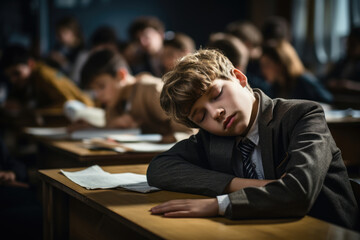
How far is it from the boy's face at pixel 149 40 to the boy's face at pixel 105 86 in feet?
7.68

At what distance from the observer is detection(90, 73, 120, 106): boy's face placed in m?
3.07

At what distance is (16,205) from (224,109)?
121 cm

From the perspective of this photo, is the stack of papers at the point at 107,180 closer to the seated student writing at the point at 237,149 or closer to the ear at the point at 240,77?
the seated student writing at the point at 237,149

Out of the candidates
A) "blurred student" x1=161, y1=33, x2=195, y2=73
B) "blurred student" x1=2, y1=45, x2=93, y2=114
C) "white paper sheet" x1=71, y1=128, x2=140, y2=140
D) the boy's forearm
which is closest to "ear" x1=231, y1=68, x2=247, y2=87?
the boy's forearm

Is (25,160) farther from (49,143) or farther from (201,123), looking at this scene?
(201,123)

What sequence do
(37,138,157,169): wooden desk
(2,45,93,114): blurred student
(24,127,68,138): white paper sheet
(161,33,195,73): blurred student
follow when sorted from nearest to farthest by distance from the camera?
(37,138,157,169): wooden desk → (24,127,68,138): white paper sheet → (161,33,195,73): blurred student → (2,45,93,114): blurred student

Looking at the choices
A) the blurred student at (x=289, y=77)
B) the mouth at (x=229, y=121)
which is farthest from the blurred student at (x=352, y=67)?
the mouth at (x=229, y=121)

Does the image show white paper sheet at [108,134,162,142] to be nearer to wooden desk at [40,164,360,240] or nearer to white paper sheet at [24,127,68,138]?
white paper sheet at [24,127,68,138]

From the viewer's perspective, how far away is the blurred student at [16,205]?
211cm

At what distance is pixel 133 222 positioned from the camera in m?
1.15

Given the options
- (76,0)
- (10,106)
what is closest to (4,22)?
(76,0)

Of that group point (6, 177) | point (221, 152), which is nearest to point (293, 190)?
point (221, 152)

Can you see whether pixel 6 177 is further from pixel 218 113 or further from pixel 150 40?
pixel 150 40

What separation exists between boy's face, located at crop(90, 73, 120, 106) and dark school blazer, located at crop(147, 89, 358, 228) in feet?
4.99
